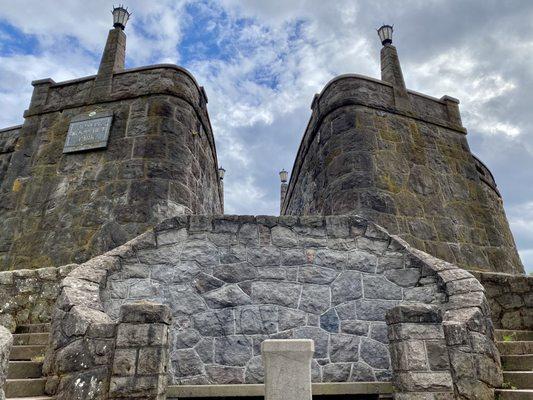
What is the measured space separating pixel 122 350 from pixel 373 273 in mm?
2985

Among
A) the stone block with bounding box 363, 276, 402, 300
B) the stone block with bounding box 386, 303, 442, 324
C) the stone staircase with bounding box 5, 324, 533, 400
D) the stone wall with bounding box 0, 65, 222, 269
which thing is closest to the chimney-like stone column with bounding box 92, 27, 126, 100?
the stone wall with bounding box 0, 65, 222, 269

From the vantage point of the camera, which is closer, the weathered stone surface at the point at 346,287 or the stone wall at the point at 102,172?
the weathered stone surface at the point at 346,287

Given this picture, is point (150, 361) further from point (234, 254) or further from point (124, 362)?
point (234, 254)

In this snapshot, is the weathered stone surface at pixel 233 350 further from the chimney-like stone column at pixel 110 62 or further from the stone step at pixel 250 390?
the chimney-like stone column at pixel 110 62

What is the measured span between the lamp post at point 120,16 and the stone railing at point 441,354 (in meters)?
8.32

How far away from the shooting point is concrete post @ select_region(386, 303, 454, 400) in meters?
3.48

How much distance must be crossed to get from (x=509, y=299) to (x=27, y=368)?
558 cm

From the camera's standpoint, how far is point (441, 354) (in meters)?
3.56

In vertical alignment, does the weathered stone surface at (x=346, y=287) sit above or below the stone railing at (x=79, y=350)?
above

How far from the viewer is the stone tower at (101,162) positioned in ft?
22.2

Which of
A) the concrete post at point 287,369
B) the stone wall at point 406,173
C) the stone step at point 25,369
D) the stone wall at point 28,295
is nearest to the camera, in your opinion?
the concrete post at point 287,369

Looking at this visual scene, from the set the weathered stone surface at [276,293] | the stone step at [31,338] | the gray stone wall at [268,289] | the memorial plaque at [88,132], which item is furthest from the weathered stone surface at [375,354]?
the memorial plaque at [88,132]

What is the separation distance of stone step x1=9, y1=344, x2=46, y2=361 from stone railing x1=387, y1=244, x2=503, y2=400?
352cm

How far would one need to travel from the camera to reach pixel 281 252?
16.5 feet
